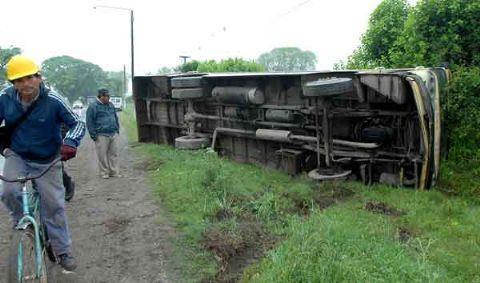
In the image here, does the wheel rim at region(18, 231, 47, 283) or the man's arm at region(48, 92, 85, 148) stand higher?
the man's arm at region(48, 92, 85, 148)

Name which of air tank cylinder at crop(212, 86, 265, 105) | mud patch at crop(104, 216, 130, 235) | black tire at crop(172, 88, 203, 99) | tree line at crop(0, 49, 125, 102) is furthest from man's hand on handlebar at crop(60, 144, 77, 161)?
tree line at crop(0, 49, 125, 102)

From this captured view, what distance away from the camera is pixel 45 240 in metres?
4.65

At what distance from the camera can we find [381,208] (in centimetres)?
695

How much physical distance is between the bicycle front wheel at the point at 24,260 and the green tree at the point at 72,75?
314ft

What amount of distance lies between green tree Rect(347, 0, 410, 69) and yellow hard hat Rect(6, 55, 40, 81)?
436 inches

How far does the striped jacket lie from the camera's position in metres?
4.45

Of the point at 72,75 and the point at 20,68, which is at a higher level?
the point at 72,75

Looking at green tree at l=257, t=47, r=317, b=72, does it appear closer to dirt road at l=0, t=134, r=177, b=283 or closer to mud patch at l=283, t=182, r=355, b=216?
dirt road at l=0, t=134, r=177, b=283

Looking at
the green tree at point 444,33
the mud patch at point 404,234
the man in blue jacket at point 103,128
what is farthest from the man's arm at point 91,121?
the green tree at point 444,33

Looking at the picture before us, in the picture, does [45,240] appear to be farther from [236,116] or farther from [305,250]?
[236,116]

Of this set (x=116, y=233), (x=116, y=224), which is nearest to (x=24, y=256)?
(x=116, y=233)

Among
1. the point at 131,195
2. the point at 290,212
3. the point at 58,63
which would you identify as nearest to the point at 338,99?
the point at 290,212

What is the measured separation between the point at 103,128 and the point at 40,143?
18.8 ft

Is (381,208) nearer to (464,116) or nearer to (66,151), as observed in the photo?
(464,116)
